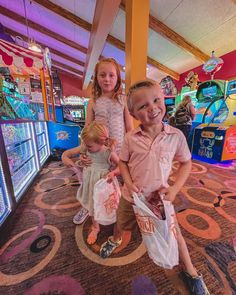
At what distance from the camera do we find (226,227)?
3.77 ft

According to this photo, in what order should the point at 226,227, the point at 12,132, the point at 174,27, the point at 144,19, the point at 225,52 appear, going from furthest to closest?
the point at 225,52
the point at 174,27
the point at 144,19
the point at 12,132
the point at 226,227

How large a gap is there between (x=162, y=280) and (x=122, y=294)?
218 mm

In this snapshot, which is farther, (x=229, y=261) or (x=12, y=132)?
(x=12, y=132)

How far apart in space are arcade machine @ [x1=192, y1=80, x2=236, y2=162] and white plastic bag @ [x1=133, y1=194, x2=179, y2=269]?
8.40 ft

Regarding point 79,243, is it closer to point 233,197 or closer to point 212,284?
point 212,284

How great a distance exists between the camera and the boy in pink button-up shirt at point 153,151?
2.10 feet

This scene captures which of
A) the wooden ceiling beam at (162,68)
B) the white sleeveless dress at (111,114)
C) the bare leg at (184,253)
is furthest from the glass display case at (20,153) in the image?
the wooden ceiling beam at (162,68)

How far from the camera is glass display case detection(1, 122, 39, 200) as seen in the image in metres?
1.46

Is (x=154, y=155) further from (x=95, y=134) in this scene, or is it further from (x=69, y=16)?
(x=69, y=16)

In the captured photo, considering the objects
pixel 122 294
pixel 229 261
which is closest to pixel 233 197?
pixel 229 261

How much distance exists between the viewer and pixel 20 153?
182 cm

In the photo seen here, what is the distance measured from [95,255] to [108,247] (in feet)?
0.30

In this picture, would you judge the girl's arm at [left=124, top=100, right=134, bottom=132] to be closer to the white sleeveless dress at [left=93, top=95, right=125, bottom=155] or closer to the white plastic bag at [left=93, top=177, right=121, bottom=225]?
the white sleeveless dress at [left=93, top=95, right=125, bottom=155]

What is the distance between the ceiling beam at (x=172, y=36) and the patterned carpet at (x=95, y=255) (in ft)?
11.1
